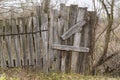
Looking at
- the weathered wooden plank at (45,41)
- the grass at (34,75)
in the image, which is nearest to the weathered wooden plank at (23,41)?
the grass at (34,75)

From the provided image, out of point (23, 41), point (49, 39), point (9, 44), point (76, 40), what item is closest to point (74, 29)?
point (76, 40)

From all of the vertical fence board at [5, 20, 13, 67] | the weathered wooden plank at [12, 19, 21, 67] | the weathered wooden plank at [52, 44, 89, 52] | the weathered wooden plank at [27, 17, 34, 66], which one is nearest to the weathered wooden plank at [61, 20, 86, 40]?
the weathered wooden plank at [52, 44, 89, 52]

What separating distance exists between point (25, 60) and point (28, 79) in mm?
710

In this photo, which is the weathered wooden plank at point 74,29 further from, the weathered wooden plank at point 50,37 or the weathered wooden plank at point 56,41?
the weathered wooden plank at point 50,37

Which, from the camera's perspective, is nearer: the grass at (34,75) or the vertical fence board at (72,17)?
the grass at (34,75)

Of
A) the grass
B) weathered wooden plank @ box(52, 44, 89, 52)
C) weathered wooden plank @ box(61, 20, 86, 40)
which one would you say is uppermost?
weathered wooden plank @ box(61, 20, 86, 40)

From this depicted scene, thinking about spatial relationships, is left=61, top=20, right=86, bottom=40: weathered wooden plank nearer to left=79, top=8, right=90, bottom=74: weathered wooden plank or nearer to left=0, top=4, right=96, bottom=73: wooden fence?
left=0, top=4, right=96, bottom=73: wooden fence

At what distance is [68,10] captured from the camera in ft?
20.1

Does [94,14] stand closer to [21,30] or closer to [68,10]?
[68,10]

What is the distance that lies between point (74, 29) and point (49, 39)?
2.42ft

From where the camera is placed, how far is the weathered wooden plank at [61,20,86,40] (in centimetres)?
614

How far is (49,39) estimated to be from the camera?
6211mm

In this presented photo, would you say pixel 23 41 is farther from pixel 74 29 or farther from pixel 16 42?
pixel 74 29

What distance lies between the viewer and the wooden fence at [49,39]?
20.1ft
